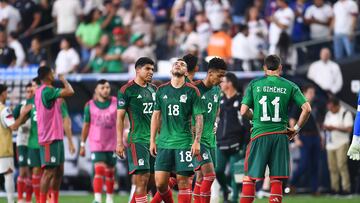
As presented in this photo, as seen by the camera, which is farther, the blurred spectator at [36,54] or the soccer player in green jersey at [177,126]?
the blurred spectator at [36,54]

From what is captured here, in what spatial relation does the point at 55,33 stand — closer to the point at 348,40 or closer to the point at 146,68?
the point at 348,40

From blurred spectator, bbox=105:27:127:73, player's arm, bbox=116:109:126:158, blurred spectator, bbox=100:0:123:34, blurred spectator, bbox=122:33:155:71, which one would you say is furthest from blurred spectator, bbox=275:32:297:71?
player's arm, bbox=116:109:126:158

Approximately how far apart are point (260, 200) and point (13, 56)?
765cm

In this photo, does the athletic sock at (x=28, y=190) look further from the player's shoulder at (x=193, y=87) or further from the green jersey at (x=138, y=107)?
the player's shoulder at (x=193, y=87)

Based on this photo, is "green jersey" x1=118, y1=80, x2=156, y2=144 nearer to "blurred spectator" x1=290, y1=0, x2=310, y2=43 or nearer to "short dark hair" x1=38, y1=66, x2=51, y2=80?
"short dark hair" x1=38, y1=66, x2=51, y2=80

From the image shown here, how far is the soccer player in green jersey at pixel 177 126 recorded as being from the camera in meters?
16.6

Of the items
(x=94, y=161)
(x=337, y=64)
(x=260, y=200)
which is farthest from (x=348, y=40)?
(x=94, y=161)

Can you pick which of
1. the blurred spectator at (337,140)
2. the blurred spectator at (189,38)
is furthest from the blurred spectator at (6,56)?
the blurred spectator at (337,140)

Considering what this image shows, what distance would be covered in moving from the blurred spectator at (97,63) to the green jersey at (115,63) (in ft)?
0.47

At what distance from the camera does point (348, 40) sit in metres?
27.1

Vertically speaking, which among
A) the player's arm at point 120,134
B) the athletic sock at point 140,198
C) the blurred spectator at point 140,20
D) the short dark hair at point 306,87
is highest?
the blurred spectator at point 140,20

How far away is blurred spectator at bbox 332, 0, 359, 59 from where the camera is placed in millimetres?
27062

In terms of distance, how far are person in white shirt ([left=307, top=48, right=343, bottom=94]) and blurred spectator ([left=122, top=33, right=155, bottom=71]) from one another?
180 inches

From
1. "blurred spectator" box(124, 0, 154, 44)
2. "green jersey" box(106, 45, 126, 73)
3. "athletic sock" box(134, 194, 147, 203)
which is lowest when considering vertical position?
"athletic sock" box(134, 194, 147, 203)
